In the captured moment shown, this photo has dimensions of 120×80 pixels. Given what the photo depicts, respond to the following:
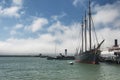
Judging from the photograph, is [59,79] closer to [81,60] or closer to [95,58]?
[95,58]

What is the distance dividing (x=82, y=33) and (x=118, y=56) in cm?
2757

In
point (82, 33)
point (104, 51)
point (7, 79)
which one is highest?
point (82, 33)

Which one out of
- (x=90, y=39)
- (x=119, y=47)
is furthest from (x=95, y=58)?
(x=119, y=47)

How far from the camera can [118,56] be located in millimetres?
99188

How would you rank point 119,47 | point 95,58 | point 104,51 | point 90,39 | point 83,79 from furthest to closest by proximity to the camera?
1. point 104,51
2. point 119,47
3. point 90,39
4. point 95,58
5. point 83,79

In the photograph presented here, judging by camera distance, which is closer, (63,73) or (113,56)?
(63,73)

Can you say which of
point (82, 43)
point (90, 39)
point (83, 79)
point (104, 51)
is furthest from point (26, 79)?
point (104, 51)

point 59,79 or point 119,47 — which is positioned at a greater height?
point 119,47

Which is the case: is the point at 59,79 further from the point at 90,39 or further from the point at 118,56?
the point at 118,56

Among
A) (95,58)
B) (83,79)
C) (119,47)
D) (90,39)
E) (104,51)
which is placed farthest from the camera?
(104,51)

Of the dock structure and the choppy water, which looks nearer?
the choppy water

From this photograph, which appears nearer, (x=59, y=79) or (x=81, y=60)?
(x=59, y=79)

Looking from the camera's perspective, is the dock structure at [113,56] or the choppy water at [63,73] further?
the dock structure at [113,56]

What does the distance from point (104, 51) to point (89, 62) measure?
136 ft
